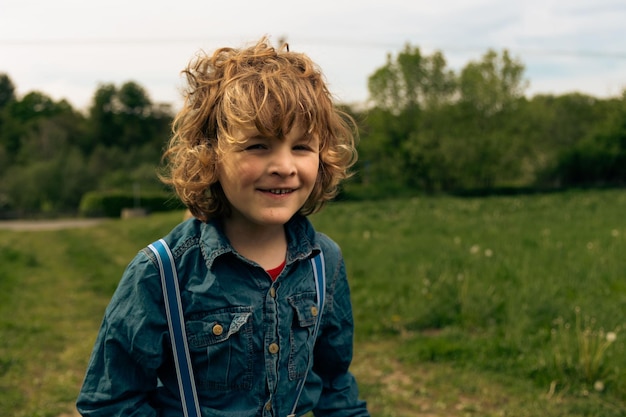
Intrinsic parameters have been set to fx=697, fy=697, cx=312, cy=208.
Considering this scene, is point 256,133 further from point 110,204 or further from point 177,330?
point 110,204

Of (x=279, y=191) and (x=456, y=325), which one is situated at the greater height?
(x=279, y=191)

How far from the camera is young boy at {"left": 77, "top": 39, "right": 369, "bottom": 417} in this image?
1575 millimetres

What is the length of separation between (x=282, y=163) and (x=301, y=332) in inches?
17.1

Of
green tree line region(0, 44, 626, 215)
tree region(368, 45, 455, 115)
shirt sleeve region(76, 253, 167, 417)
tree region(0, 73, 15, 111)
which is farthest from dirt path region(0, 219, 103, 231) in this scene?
tree region(0, 73, 15, 111)

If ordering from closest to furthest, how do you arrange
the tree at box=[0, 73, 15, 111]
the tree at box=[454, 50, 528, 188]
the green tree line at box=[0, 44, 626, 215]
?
the green tree line at box=[0, 44, 626, 215] < the tree at box=[454, 50, 528, 188] < the tree at box=[0, 73, 15, 111]

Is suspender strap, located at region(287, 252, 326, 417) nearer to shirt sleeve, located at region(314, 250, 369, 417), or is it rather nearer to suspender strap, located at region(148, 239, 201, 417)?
shirt sleeve, located at region(314, 250, 369, 417)

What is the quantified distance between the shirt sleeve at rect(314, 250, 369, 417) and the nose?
1.26 feet

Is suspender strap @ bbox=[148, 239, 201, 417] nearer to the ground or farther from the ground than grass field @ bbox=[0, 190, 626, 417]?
farther from the ground

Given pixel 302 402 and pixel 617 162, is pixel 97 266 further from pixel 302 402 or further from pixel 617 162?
pixel 617 162

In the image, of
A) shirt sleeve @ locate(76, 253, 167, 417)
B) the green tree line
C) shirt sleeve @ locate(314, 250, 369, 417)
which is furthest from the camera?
the green tree line

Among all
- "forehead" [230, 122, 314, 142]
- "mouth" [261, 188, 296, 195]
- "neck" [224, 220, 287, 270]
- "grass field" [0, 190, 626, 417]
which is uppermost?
"forehead" [230, 122, 314, 142]

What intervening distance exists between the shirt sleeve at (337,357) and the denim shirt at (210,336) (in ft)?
0.43

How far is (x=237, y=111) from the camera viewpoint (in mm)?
1584

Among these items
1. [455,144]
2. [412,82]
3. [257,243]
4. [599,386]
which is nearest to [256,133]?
[257,243]
